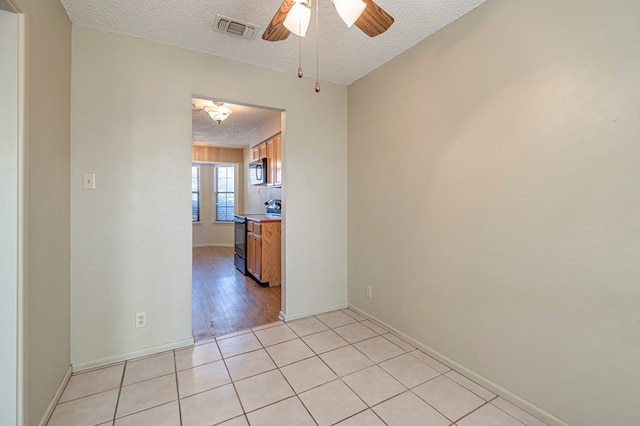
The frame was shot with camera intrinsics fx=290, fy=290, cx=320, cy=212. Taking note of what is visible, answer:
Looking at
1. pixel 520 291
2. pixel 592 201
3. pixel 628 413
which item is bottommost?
pixel 628 413

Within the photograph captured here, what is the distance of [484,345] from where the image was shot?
76.4 inches

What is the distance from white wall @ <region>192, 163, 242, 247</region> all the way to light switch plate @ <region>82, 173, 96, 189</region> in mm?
5361

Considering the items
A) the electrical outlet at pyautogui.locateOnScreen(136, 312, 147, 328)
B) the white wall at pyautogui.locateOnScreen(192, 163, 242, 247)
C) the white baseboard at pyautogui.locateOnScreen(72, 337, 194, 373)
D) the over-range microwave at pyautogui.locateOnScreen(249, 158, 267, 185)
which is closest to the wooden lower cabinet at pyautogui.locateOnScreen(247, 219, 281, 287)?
the over-range microwave at pyautogui.locateOnScreen(249, 158, 267, 185)

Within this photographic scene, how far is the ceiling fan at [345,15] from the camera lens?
52.6 inches

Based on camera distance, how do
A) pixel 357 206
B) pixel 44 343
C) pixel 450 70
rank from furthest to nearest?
pixel 357 206 < pixel 450 70 < pixel 44 343

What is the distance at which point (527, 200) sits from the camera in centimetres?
170

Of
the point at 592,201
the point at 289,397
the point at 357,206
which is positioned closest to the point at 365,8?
the point at 592,201

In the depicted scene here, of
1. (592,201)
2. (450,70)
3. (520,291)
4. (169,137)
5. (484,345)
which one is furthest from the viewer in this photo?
(169,137)

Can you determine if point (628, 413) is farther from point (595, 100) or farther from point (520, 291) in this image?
point (595, 100)

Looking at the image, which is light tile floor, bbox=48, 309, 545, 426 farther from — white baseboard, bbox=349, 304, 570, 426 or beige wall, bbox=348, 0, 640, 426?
beige wall, bbox=348, 0, 640, 426

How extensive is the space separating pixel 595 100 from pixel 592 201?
50 cm

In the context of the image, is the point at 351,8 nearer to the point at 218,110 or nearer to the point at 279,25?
the point at 279,25

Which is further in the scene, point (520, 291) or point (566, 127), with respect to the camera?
point (520, 291)

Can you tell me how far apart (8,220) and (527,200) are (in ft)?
8.67
